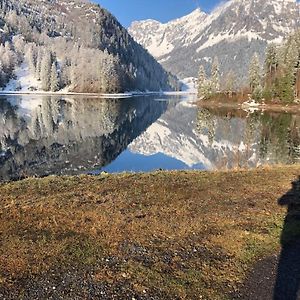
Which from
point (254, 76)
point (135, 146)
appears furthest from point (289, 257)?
point (254, 76)

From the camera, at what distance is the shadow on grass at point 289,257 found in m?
9.89

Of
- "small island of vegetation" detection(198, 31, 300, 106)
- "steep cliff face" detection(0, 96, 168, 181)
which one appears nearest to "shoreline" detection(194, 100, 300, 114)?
"small island of vegetation" detection(198, 31, 300, 106)

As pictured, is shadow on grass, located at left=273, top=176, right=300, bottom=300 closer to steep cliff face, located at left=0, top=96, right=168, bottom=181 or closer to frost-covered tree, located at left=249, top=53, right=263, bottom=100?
steep cliff face, located at left=0, top=96, right=168, bottom=181

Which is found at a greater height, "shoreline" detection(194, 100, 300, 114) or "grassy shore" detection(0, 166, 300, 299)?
"shoreline" detection(194, 100, 300, 114)

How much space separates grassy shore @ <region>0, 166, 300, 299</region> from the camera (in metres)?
10.1

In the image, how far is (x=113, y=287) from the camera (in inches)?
393

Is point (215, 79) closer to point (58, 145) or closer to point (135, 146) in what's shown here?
point (135, 146)

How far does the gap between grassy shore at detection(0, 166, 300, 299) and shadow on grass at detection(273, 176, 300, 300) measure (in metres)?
0.35

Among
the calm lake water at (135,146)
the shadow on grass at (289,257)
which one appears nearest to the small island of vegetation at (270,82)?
the calm lake water at (135,146)

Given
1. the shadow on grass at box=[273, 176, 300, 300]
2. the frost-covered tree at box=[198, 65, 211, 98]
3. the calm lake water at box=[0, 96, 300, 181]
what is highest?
the frost-covered tree at box=[198, 65, 211, 98]

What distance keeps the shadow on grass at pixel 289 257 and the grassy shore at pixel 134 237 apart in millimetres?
347

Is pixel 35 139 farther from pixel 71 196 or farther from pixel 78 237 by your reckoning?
pixel 78 237

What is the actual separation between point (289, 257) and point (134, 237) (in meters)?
5.15

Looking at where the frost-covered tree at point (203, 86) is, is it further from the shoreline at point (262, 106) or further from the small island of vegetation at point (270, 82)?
the shoreline at point (262, 106)
